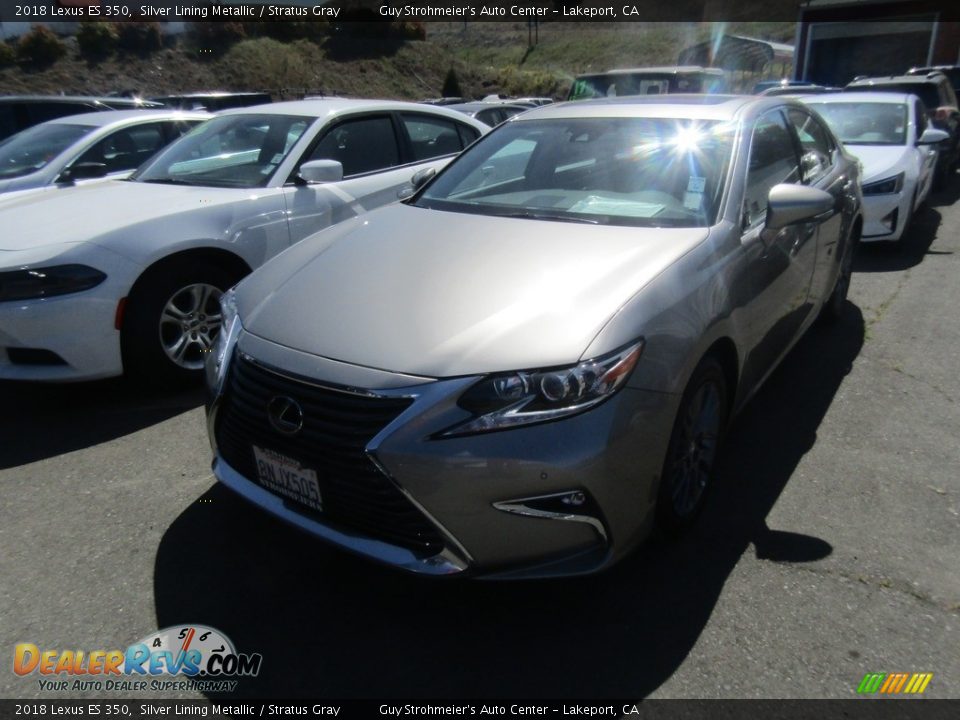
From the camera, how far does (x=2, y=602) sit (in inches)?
102

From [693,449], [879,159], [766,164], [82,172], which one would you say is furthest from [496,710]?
[879,159]

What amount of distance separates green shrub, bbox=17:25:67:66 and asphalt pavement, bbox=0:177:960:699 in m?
35.5

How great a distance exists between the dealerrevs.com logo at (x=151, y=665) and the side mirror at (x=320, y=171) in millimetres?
3027

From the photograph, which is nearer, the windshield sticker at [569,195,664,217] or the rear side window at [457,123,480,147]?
the windshield sticker at [569,195,664,217]

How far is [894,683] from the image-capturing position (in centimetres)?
219

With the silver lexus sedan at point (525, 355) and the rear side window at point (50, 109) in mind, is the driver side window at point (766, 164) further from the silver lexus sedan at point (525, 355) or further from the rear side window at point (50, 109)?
the rear side window at point (50, 109)

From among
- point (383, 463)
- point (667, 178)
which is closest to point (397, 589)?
point (383, 463)

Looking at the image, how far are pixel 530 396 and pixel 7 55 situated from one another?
37698 millimetres

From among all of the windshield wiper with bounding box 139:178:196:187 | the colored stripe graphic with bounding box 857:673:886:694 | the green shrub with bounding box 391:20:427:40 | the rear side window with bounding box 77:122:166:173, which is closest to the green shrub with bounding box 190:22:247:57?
the green shrub with bounding box 391:20:427:40

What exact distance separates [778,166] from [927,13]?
2339 centimetres

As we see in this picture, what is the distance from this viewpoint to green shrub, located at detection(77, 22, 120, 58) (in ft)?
109

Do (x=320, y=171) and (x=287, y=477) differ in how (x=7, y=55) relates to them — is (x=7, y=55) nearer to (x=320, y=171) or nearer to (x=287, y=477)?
(x=320, y=171)

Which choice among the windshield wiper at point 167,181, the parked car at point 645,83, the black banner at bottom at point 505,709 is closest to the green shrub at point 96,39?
the parked car at point 645,83

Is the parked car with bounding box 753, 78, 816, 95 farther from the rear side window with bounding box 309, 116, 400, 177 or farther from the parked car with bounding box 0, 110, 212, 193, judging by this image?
the parked car with bounding box 0, 110, 212, 193
